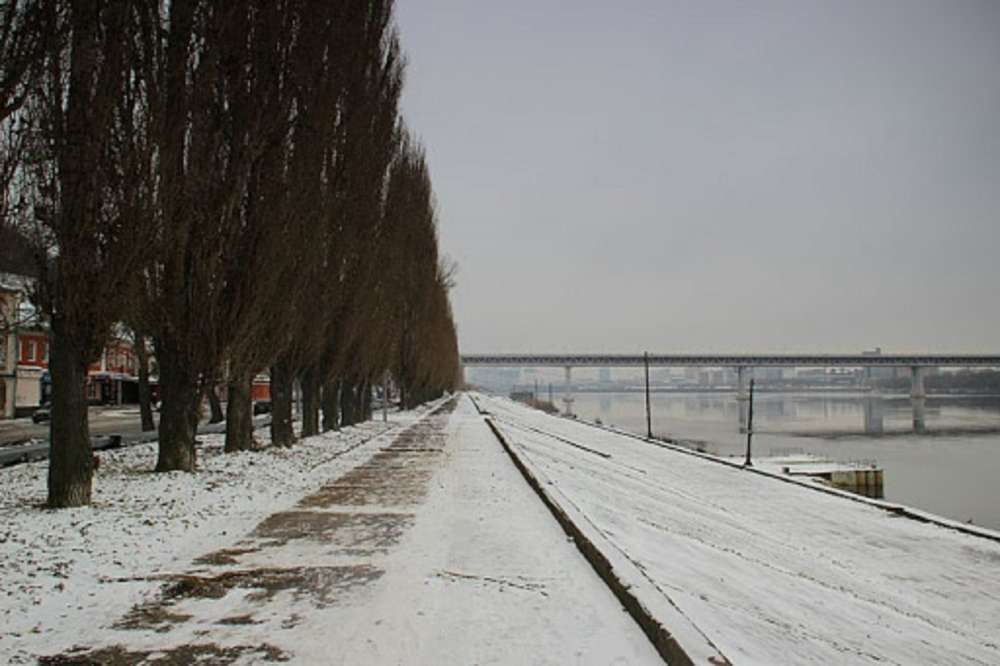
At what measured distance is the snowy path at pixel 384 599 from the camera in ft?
16.1

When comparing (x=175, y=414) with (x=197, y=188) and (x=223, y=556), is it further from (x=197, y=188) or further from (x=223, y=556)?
(x=223, y=556)

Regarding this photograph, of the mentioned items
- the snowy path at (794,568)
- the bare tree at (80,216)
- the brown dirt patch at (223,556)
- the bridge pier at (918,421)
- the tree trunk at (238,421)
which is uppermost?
the bare tree at (80,216)

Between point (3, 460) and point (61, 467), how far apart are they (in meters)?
7.43

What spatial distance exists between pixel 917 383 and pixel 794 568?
9563cm

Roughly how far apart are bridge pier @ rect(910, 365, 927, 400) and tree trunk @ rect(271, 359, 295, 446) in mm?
84160

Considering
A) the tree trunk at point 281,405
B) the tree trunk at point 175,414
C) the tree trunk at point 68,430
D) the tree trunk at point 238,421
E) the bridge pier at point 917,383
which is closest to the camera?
the tree trunk at point 68,430

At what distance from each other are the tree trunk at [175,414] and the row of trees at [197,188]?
0.10 ft

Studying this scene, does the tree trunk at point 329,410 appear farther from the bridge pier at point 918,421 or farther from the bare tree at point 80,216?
the bridge pier at point 918,421

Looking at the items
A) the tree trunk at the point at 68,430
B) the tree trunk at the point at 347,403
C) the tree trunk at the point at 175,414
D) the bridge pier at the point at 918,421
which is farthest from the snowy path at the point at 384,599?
the bridge pier at the point at 918,421

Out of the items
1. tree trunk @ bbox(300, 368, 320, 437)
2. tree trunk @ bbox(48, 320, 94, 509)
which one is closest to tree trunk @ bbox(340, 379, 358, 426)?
tree trunk @ bbox(300, 368, 320, 437)

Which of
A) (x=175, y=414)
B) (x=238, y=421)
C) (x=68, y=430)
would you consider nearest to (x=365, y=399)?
(x=238, y=421)

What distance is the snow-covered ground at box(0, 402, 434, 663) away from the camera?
560cm

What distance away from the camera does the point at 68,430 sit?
9.98 metres

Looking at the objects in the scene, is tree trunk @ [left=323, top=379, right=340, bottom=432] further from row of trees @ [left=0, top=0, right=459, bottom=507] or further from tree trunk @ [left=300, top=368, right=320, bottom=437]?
row of trees @ [left=0, top=0, right=459, bottom=507]
